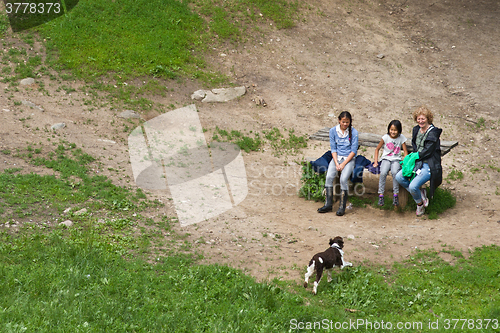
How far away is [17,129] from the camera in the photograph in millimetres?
9773

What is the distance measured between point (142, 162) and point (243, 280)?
480 centimetres

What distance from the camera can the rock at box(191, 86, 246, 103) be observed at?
1288 centimetres

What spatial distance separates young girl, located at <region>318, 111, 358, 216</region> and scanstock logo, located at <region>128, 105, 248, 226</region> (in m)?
1.66

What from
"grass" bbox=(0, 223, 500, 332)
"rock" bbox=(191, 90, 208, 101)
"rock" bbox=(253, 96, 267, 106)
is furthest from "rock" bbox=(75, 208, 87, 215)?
"rock" bbox=(253, 96, 267, 106)

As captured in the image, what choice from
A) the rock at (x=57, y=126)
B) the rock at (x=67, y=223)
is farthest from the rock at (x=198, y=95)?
the rock at (x=67, y=223)

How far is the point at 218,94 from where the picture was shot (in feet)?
42.9

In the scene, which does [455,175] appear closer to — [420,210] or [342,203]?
[420,210]

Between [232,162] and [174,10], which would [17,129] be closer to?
[232,162]

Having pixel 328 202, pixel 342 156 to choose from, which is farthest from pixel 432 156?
pixel 328 202

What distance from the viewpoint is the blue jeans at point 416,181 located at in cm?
799

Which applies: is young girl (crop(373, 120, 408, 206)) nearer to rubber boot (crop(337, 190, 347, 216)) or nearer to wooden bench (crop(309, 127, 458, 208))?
wooden bench (crop(309, 127, 458, 208))

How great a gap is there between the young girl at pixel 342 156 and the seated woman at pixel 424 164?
0.90m

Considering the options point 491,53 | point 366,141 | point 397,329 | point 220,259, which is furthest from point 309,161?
point 491,53

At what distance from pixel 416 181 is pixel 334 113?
5.35 meters
